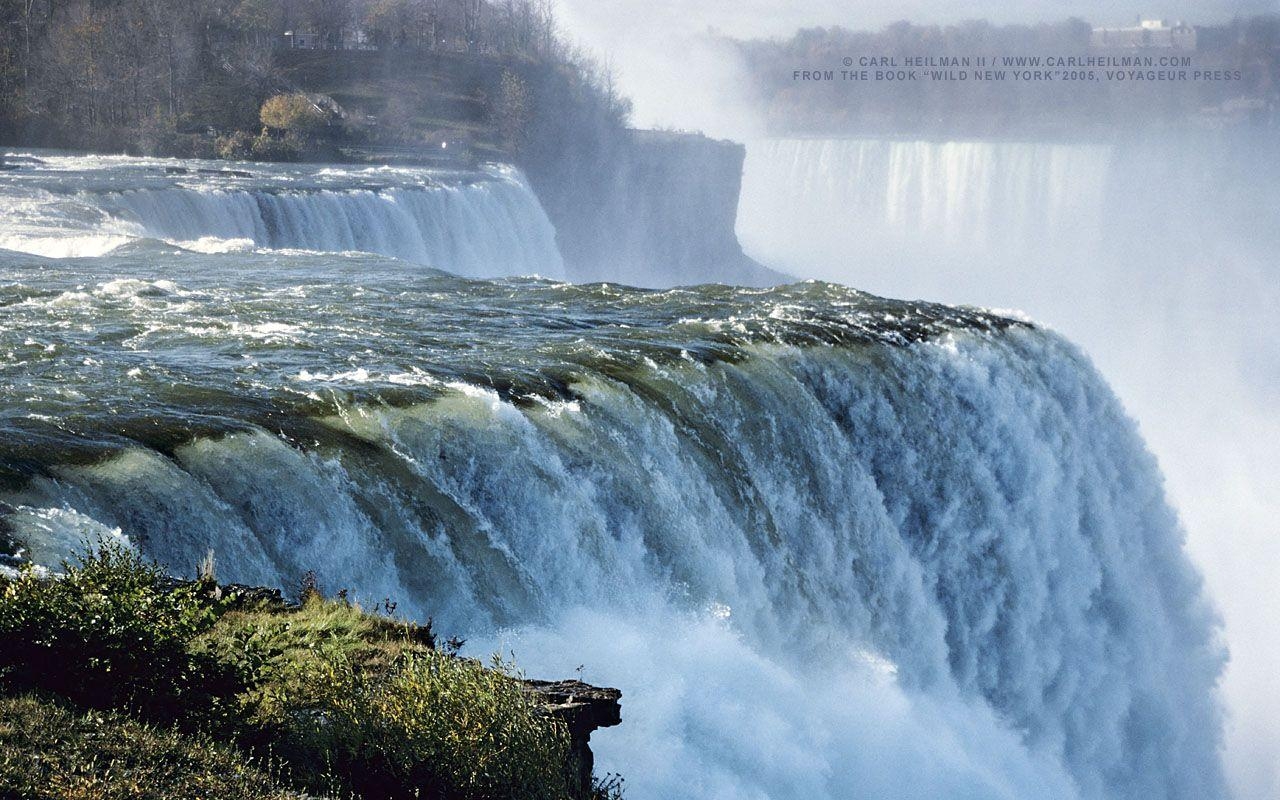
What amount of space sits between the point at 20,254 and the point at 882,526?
1435 centimetres

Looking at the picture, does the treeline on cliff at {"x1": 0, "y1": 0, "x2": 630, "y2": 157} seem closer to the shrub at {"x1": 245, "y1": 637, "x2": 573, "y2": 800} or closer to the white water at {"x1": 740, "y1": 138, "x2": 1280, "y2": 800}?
the white water at {"x1": 740, "y1": 138, "x2": 1280, "y2": 800}

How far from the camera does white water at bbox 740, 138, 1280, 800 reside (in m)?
55.0

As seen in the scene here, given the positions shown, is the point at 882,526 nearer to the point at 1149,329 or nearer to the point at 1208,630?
the point at 1208,630

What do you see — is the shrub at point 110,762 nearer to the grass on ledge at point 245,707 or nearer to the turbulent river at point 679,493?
the grass on ledge at point 245,707

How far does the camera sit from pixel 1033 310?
196 ft

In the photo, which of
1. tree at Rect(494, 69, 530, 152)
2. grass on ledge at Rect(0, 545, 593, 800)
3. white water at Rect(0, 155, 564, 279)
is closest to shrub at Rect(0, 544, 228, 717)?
grass on ledge at Rect(0, 545, 593, 800)

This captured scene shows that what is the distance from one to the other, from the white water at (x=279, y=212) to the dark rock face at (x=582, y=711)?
17232mm

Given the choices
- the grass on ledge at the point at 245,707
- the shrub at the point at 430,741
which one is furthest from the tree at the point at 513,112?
the shrub at the point at 430,741

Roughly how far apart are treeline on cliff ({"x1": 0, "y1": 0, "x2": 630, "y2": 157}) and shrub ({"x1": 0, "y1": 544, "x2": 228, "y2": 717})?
39.2 m

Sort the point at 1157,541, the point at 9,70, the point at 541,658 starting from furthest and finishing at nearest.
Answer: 1. the point at 9,70
2. the point at 1157,541
3. the point at 541,658

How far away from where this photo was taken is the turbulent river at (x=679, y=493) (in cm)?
974

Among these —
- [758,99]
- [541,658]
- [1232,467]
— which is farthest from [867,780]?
[758,99]

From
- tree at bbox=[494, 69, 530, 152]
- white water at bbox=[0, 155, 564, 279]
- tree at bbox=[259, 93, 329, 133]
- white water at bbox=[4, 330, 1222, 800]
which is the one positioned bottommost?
white water at bbox=[4, 330, 1222, 800]

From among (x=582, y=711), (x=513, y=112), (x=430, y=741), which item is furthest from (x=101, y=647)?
(x=513, y=112)
